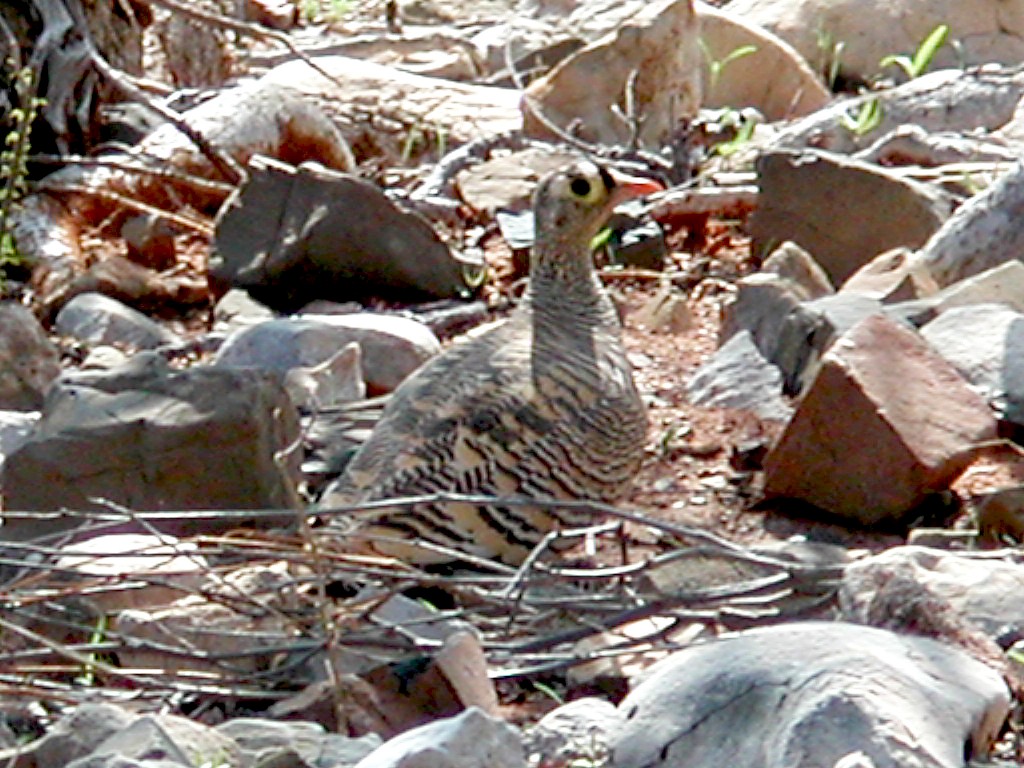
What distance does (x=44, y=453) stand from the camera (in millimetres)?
5105

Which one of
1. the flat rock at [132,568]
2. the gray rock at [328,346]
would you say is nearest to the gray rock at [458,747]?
the flat rock at [132,568]

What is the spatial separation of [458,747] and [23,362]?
3500mm

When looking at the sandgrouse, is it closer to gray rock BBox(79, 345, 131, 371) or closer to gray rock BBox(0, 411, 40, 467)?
gray rock BBox(0, 411, 40, 467)

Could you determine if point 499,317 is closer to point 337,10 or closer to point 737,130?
point 737,130

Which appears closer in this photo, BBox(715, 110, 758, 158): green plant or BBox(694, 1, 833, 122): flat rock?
BBox(715, 110, 758, 158): green plant

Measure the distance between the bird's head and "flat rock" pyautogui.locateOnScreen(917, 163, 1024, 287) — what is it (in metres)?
1.11

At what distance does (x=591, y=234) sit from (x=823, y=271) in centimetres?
141

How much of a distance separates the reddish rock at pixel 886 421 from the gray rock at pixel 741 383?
582 millimetres

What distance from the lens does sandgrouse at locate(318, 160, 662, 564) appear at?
16.8 feet

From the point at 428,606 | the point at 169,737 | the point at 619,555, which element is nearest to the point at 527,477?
the point at 619,555

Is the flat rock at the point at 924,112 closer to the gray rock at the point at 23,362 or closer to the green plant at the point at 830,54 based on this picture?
the green plant at the point at 830,54

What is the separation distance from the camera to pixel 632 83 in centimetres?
828

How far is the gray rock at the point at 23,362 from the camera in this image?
21.0 ft

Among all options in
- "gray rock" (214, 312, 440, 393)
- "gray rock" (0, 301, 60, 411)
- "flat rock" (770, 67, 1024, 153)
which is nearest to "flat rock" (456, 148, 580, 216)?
"flat rock" (770, 67, 1024, 153)
